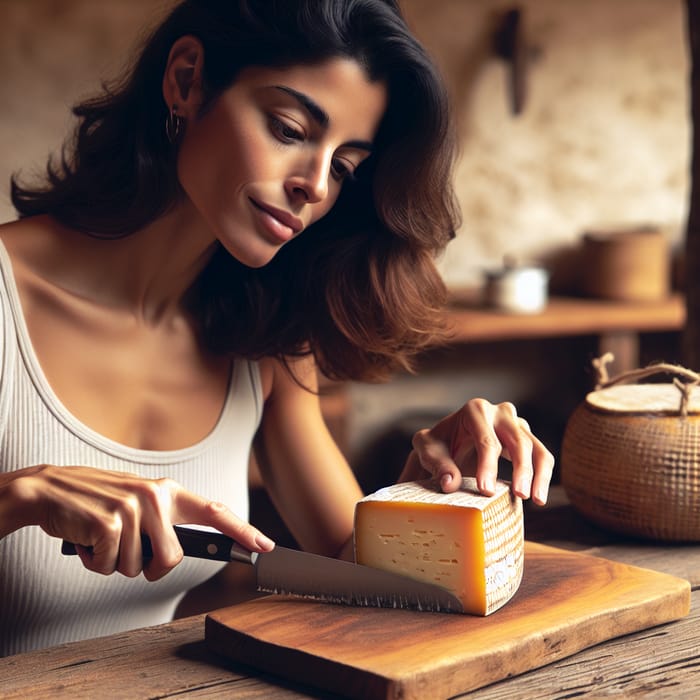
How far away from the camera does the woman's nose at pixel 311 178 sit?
134cm

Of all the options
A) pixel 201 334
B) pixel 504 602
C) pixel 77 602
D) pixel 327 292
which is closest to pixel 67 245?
pixel 201 334

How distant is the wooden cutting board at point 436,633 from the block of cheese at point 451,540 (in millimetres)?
32

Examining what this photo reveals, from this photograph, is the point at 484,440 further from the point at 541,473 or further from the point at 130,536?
the point at 130,536

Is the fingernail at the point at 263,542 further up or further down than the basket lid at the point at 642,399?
further down

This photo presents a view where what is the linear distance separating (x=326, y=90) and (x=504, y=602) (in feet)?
2.19

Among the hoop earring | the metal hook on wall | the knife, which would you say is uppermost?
the metal hook on wall

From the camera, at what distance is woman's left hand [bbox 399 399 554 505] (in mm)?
1238

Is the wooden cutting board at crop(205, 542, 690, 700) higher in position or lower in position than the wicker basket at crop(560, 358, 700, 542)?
lower

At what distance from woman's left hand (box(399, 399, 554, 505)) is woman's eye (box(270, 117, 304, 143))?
0.41m

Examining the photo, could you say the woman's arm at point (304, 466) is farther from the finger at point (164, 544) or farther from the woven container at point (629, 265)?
the woven container at point (629, 265)

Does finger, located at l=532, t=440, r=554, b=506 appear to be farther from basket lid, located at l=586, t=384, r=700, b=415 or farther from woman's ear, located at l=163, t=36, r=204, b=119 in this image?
woman's ear, located at l=163, t=36, r=204, b=119

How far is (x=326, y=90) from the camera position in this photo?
1349 mm

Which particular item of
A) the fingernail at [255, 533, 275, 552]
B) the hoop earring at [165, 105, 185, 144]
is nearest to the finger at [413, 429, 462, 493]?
the fingernail at [255, 533, 275, 552]

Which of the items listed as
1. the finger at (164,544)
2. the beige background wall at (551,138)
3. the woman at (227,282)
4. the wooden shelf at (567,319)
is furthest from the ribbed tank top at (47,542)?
the beige background wall at (551,138)
